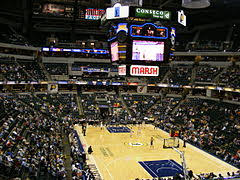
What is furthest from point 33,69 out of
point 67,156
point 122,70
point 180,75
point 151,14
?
point 151,14

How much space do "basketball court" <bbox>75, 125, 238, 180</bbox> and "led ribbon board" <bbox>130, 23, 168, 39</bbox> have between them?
36.1ft

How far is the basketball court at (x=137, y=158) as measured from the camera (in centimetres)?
2034

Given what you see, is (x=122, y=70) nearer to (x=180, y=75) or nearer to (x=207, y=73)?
(x=207, y=73)

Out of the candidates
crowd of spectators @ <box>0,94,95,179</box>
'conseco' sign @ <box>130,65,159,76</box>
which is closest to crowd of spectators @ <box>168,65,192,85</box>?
crowd of spectators @ <box>0,94,95,179</box>

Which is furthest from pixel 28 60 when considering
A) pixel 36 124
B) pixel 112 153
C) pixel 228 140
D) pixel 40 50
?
pixel 228 140

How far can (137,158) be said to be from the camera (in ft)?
77.3

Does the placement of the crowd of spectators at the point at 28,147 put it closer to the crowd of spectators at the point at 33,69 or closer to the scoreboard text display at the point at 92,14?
the crowd of spectators at the point at 33,69

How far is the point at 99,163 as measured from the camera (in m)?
21.8

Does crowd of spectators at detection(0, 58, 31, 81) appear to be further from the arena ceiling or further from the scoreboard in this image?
the scoreboard

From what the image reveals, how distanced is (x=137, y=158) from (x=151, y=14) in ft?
49.6

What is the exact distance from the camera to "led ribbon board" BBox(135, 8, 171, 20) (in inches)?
483

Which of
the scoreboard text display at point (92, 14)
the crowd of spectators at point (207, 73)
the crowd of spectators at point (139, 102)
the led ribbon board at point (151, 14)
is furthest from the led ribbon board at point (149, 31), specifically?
the scoreboard text display at point (92, 14)

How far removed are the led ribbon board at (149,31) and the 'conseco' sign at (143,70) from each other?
1.82 metres

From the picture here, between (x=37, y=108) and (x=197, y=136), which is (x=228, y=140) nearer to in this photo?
(x=197, y=136)
